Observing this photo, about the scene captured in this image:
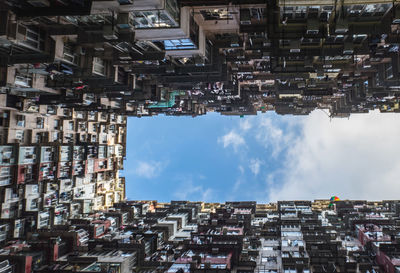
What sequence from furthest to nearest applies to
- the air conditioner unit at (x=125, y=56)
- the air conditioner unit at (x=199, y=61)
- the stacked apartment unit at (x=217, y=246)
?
the stacked apartment unit at (x=217, y=246)
the air conditioner unit at (x=199, y=61)
the air conditioner unit at (x=125, y=56)

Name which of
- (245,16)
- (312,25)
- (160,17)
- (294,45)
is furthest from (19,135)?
(312,25)

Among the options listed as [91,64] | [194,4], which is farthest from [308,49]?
[91,64]

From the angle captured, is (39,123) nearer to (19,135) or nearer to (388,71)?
(19,135)

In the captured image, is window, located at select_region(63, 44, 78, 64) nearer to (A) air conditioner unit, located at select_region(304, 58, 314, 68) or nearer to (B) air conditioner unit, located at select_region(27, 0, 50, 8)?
(B) air conditioner unit, located at select_region(27, 0, 50, 8)

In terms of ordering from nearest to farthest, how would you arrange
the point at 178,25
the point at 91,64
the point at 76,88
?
the point at 178,25
the point at 91,64
the point at 76,88

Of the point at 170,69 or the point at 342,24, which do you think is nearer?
the point at 342,24

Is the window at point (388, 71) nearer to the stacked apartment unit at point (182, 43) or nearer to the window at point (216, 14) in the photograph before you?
the stacked apartment unit at point (182, 43)

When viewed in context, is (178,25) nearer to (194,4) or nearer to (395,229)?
(194,4)

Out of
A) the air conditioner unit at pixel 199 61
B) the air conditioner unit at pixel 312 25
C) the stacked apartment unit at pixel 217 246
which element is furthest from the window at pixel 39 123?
the air conditioner unit at pixel 312 25
